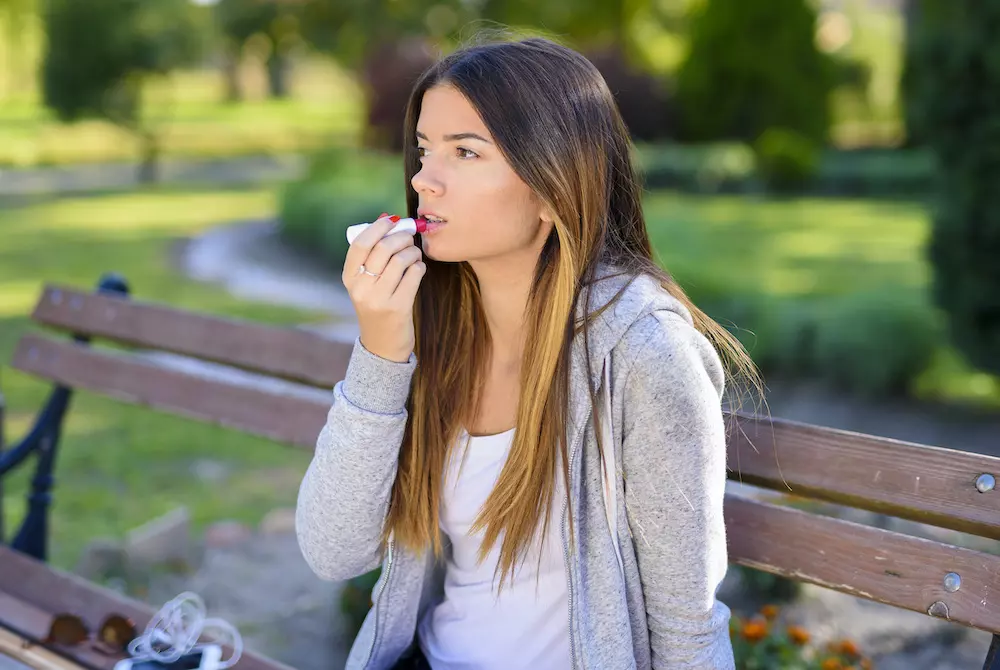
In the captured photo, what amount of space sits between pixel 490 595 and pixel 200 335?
4.52 ft

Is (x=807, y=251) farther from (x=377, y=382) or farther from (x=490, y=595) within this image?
(x=377, y=382)

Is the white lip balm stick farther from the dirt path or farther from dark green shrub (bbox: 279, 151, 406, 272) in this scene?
dark green shrub (bbox: 279, 151, 406, 272)

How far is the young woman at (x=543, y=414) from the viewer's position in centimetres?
181

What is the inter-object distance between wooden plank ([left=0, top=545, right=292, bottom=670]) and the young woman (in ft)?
2.43

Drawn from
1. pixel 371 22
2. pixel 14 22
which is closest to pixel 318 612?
pixel 14 22

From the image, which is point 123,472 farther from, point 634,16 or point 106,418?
point 634,16

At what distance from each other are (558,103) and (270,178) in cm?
1861

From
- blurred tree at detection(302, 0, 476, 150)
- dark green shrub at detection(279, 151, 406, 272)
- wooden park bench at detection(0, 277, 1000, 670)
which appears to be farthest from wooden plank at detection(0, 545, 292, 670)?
blurred tree at detection(302, 0, 476, 150)

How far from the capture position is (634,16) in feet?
81.2

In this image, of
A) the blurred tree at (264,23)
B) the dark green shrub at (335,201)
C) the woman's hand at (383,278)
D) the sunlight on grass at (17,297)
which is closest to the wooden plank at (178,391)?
the woman's hand at (383,278)

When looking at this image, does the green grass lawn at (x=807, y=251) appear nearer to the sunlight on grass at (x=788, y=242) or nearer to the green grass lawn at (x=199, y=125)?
the sunlight on grass at (x=788, y=242)

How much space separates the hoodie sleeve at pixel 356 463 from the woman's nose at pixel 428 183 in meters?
0.30

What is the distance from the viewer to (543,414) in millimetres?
1899

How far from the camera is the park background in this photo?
4.92 meters
